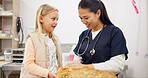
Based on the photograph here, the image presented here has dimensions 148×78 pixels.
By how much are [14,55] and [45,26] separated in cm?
122

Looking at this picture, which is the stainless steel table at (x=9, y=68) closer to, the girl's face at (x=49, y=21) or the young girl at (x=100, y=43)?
the girl's face at (x=49, y=21)

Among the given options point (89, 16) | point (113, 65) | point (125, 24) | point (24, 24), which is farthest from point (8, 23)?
point (113, 65)

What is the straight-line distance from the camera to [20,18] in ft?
9.37

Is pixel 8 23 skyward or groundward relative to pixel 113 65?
skyward

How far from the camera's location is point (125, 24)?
6.72 feet

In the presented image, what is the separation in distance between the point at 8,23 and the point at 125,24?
1762mm

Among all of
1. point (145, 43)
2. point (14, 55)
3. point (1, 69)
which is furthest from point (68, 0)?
point (145, 43)

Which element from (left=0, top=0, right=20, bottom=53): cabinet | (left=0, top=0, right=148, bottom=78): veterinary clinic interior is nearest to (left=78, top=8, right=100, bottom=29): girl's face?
(left=0, top=0, right=148, bottom=78): veterinary clinic interior

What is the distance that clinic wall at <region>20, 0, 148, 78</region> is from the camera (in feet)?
5.00

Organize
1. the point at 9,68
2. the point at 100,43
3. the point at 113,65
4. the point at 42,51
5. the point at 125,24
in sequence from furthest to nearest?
the point at 9,68
the point at 125,24
the point at 42,51
the point at 100,43
the point at 113,65

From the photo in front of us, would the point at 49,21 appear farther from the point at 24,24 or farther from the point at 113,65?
the point at 24,24

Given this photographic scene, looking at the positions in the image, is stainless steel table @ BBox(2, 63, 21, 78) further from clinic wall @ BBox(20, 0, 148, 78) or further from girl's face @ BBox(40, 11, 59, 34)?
girl's face @ BBox(40, 11, 59, 34)

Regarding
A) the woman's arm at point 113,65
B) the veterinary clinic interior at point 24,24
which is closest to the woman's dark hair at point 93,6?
the woman's arm at point 113,65

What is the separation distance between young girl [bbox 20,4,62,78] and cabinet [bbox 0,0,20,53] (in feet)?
4.49
